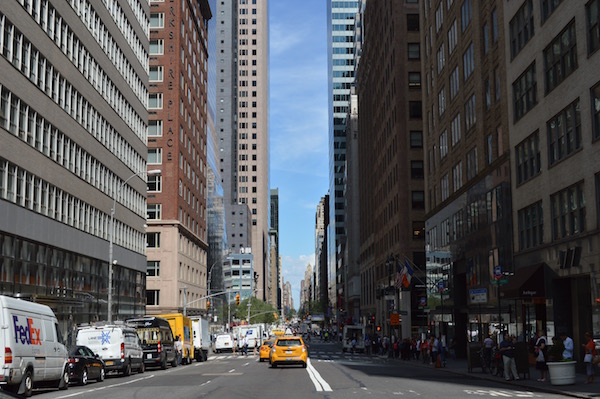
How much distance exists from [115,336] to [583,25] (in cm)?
2449

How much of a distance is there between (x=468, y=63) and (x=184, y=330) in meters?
27.0

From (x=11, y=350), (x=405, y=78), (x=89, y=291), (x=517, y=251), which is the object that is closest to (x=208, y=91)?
(x=405, y=78)

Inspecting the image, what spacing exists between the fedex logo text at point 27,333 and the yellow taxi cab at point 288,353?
55.1 ft

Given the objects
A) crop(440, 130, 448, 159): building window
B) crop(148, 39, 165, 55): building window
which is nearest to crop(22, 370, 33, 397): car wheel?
crop(440, 130, 448, 159): building window

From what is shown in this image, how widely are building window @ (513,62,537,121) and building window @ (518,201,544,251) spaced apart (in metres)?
5.23

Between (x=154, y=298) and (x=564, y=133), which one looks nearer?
(x=564, y=133)

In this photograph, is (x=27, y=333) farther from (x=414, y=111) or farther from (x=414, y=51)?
(x=414, y=51)

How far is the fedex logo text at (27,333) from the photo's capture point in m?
21.4

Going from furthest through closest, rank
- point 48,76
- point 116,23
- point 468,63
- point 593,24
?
point 116,23
point 468,63
point 48,76
point 593,24

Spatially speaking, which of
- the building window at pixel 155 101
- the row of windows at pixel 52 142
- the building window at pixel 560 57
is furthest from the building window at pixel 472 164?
the building window at pixel 155 101

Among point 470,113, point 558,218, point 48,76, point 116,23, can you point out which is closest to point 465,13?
point 470,113

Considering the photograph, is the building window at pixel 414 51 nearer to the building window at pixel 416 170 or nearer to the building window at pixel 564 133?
the building window at pixel 416 170

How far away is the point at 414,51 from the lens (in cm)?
7950

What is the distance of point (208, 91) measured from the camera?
119812 millimetres
